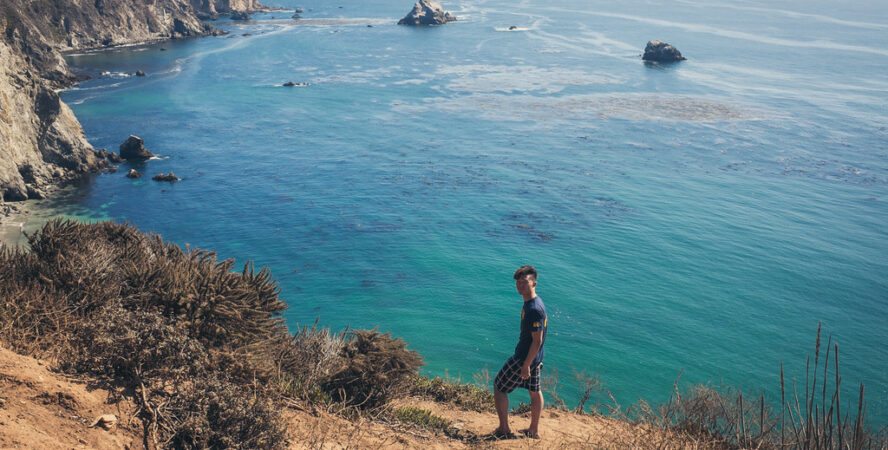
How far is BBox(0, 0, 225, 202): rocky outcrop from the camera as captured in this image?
34.9 meters

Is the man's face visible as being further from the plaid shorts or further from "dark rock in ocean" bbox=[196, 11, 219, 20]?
"dark rock in ocean" bbox=[196, 11, 219, 20]

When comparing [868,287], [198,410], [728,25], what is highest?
[728,25]

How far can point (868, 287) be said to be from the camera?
2794 cm

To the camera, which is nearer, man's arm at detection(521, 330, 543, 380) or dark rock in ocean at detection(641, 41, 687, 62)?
man's arm at detection(521, 330, 543, 380)

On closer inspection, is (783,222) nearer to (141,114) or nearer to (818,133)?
(818,133)

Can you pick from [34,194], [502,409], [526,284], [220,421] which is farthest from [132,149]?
[526,284]

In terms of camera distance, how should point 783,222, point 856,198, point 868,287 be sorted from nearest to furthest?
1. point 868,287
2. point 783,222
3. point 856,198

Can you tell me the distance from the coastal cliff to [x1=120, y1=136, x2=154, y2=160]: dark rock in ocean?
1.60 m

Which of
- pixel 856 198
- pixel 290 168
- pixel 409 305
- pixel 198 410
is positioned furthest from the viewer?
pixel 290 168

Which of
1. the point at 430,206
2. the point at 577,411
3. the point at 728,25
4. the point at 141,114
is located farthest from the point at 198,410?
the point at 728,25

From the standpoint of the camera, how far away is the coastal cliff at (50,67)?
3491 cm

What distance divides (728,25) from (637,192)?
93545 mm

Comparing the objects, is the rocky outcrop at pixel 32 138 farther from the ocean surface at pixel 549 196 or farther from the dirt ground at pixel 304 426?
the dirt ground at pixel 304 426

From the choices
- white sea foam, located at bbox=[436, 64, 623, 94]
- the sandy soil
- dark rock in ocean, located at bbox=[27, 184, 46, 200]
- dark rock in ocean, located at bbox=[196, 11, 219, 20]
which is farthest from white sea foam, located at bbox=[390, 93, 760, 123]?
dark rock in ocean, located at bbox=[196, 11, 219, 20]
